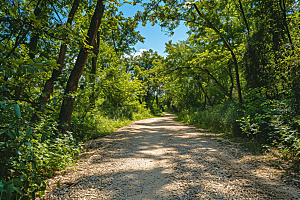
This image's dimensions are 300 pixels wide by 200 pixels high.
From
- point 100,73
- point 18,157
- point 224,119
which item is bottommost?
point 224,119

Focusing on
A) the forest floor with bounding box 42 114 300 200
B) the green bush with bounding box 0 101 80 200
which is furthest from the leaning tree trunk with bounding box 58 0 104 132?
the green bush with bounding box 0 101 80 200

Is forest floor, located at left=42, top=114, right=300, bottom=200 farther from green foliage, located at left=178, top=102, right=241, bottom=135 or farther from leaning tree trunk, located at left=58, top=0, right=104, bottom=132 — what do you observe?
green foliage, located at left=178, top=102, right=241, bottom=135

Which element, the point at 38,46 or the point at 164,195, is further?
the point at 38,46

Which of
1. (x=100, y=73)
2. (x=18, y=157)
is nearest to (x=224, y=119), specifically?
(x=100, y=73)

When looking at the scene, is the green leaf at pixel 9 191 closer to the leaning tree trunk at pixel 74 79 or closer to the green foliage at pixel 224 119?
the leaning tree trunk at pixel 74 79

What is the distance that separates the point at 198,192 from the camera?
2463 millimetres

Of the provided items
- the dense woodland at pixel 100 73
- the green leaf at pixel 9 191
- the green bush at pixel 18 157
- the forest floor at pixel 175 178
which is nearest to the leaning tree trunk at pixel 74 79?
the dense woodland at pixel 100 73

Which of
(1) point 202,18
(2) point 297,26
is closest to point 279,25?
(2) point 297,26

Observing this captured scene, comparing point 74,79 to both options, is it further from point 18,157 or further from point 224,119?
point 224,119

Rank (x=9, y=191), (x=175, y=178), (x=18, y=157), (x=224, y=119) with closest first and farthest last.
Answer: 1. (x=9, y=191)
2. (x=18, y=157)
3. (x=175, y=178)
4. (x=224, y=119)

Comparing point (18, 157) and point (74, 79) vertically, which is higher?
point (74, 79)

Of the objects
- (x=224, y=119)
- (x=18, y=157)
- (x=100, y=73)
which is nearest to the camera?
(x=18, y=157)

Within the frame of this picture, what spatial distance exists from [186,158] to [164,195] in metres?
1.74

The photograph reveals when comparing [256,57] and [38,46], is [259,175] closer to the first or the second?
[256,57]
